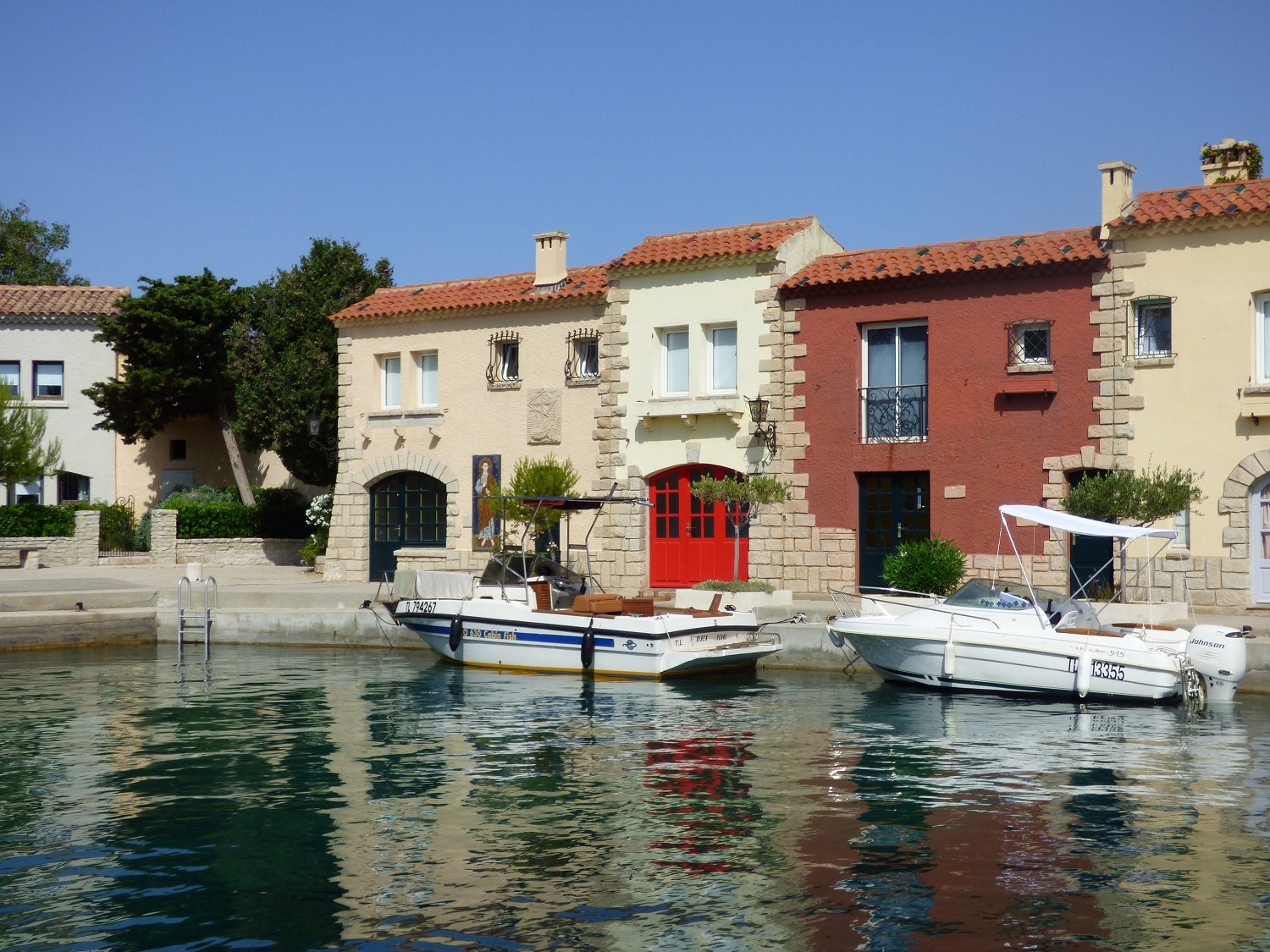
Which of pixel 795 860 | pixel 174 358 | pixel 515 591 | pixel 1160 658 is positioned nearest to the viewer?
pixel 795 860

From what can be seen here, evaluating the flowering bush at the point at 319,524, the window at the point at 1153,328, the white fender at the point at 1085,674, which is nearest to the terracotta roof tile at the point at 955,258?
the window at the point at 1153,328

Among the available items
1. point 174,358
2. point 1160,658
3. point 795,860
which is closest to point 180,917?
point 795,860

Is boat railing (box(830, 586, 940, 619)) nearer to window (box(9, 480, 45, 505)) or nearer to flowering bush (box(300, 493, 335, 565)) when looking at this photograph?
flowering bush (box(300, 493, 335, 565))

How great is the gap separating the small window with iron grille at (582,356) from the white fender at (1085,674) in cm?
1367

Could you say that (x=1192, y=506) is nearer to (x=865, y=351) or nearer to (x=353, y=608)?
(x=865, y=351)

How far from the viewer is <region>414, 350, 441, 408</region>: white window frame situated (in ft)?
103

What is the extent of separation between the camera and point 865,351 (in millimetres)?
26281

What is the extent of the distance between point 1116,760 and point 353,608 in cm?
1537

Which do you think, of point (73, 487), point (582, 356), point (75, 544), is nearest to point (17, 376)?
point (73, 487)

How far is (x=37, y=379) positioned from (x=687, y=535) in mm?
23754

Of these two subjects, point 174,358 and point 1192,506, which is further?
point 174,358

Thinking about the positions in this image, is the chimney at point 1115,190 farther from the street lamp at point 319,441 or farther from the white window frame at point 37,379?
the white window frame at point 37,379

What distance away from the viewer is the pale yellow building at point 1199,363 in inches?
878

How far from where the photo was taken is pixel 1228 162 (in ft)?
87.8
